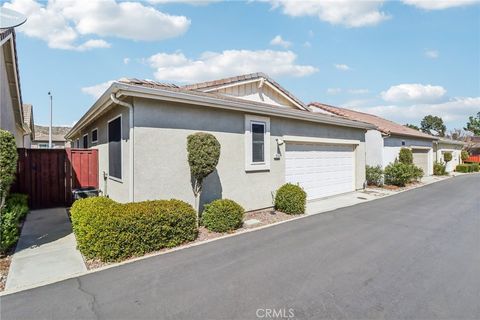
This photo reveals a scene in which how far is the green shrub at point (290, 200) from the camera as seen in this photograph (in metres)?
8.85

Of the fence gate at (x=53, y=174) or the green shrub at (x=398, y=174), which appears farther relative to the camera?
the green shrub at (x=398, y=174)

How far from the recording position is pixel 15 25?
5828 mm

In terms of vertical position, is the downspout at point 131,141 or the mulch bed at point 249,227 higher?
the downspout at point 131,141

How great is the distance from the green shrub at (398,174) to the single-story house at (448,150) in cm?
1195

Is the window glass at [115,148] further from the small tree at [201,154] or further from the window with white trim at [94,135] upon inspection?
the window with white trim at [94,135]

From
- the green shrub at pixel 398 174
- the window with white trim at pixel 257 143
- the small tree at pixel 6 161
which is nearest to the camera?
the small tree at pixel 6 161

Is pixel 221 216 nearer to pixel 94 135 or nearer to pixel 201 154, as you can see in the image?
pixel 201 154

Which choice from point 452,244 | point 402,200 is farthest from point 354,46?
point 452,244

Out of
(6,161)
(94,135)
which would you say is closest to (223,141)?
(6,161)

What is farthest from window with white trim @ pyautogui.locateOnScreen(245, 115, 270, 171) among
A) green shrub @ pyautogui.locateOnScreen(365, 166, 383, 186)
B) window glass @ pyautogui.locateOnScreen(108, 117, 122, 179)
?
green shrub @ pyautogui.locateOnScreen(365, 166, 383, 186)

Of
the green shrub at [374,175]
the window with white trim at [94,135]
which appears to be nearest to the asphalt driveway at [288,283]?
the window with white trim at [94,135]

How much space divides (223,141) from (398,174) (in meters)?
12.5

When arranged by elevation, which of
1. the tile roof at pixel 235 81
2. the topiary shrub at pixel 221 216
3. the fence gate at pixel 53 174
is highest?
the tile roof at pixel 235 81

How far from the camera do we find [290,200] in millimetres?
8875
